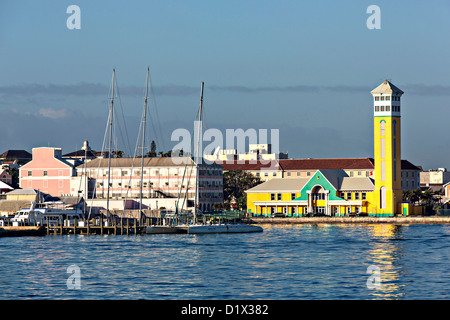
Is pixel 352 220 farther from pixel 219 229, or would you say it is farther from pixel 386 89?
pixel 219 229

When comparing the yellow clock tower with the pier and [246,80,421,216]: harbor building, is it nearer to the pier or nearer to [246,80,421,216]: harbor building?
[246,80,421,216]: harbor building

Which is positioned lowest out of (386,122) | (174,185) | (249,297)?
(249,297)

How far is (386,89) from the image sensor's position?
120 m

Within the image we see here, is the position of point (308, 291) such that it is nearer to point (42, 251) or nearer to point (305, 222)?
point (42, 251)

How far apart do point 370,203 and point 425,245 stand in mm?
51431

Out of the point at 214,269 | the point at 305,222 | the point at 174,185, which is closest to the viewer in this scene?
the point at 214,269

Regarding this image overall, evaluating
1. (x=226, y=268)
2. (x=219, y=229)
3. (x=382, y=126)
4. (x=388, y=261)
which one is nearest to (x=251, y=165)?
(x=382, y=126)

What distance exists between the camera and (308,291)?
41031 millimetres

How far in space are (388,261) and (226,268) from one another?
11.6 metres

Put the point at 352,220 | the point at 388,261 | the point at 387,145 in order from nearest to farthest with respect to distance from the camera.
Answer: the point at 388,261 < the point at 352,220 < the point at 387,145

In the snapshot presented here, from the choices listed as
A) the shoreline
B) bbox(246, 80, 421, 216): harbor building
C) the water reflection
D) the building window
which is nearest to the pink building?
bbox(246, 80, 421, 216): harbor building

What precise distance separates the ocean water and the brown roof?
8731 cm

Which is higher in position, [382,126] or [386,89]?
[386,89]
